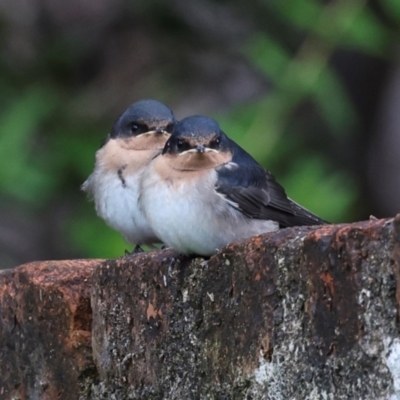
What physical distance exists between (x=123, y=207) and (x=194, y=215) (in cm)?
101

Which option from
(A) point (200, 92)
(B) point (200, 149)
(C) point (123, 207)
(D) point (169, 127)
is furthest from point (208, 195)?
(A) point (200, 92)

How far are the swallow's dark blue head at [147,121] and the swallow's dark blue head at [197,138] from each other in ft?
2.68

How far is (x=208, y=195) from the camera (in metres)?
3.95

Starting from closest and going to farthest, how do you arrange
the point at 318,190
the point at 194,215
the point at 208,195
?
the point at 194,215, the point at 208,195, the point at 318,190

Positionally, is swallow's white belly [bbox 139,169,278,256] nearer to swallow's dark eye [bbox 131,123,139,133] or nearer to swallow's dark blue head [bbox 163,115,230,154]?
swallow's dark blue head [bbox 163,115,230,154]

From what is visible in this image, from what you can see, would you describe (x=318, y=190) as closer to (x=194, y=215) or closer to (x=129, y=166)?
(x=129, y=166)

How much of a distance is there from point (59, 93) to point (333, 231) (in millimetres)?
5250

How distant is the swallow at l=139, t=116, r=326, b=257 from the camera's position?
376 centimetres

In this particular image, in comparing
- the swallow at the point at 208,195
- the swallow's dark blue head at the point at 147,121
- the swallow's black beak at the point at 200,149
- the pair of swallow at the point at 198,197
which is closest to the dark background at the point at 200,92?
the swallow's dark blue head at the point at 147,121

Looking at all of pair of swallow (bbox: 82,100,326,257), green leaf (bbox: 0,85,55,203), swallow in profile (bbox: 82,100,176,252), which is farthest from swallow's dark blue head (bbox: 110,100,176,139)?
green leaf (bbox: 0,85,55,203)

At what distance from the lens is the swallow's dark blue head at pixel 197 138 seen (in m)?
4.07

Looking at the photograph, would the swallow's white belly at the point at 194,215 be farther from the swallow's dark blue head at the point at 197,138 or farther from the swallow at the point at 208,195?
the swallow's dark blue head at the point at 197,138

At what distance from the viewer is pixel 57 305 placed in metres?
3.32

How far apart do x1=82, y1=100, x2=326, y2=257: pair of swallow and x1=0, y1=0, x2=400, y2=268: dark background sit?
1224 millimetres
